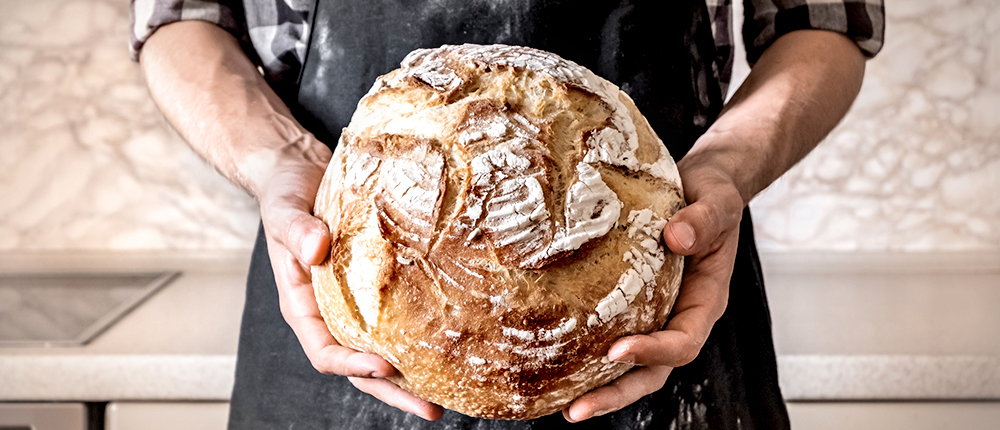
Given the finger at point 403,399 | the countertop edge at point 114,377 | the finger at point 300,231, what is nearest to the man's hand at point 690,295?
the finger at point 403,399

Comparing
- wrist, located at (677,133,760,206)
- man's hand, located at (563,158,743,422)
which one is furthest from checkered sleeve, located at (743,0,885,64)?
man's hand, located at (563,158,743,422)

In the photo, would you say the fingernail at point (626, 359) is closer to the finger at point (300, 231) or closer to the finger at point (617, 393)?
the finger at point (617, 393)

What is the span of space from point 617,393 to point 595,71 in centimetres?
59

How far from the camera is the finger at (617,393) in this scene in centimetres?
94

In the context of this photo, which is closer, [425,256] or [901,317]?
[425,256]

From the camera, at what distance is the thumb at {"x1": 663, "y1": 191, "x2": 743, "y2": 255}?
92 centimetres

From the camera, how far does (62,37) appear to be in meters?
2.58

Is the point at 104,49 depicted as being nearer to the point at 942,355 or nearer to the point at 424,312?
the point at 424,312

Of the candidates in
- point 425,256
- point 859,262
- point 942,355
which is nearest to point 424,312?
point 425,256

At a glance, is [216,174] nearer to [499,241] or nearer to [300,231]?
[300,231]

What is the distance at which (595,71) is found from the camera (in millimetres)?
1234

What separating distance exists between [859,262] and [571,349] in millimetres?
2176

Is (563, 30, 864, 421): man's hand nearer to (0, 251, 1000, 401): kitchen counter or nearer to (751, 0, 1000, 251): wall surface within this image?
(0, 251, 1000, 401): kitchen counter

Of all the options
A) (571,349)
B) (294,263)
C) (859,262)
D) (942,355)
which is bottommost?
(859,262)
